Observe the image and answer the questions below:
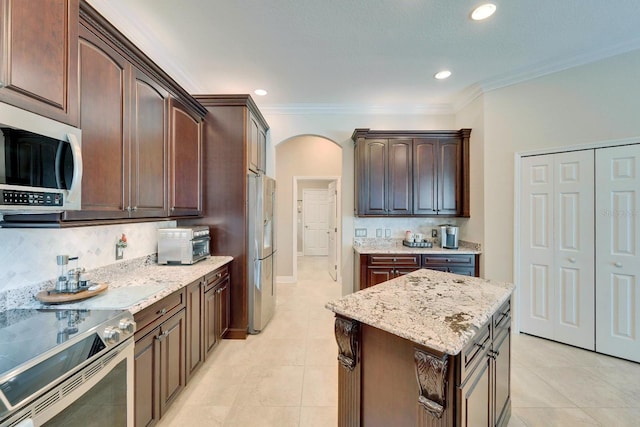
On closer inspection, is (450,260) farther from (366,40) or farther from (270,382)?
(366,40)

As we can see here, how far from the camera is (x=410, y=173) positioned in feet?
11.9

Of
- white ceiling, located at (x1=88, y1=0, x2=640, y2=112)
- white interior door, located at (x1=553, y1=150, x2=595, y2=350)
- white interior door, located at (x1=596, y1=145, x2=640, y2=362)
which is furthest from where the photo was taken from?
white interior door, located at (x1=553, y1=150, x2=595, y2=350)

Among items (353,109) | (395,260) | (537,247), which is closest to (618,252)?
(537,247)

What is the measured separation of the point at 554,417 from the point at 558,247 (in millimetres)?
1748

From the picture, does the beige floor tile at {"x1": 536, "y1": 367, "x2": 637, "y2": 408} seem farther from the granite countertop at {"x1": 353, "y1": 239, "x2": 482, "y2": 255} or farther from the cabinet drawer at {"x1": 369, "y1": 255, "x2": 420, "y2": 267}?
the cabinet drawer at {"x1": 369, "y1": 255, "x2": 420, "y2": 267}

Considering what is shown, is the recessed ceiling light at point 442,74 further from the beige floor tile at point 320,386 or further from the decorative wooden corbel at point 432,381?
the beige floor tile at point 320,386

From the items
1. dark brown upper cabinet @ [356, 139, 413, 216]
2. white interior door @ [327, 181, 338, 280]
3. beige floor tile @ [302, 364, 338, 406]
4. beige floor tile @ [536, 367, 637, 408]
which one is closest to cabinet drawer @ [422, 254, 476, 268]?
dark brown upper cabinet @ [356, 139, 413, 216]

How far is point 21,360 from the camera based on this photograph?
34.7 inches

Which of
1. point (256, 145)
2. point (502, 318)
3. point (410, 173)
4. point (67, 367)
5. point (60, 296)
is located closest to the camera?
→ point (67, 367)

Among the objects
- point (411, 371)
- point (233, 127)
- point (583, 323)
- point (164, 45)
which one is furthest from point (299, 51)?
point (583, 323)

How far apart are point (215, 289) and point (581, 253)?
3772 mm

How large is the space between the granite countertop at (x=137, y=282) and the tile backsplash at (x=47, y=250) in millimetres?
91

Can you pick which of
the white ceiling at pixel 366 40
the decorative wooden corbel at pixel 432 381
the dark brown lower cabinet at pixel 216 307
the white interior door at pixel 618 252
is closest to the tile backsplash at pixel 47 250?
the dark brown lower cabinet at pixel 216 307

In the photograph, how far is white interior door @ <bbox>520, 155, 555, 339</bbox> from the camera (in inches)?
112
